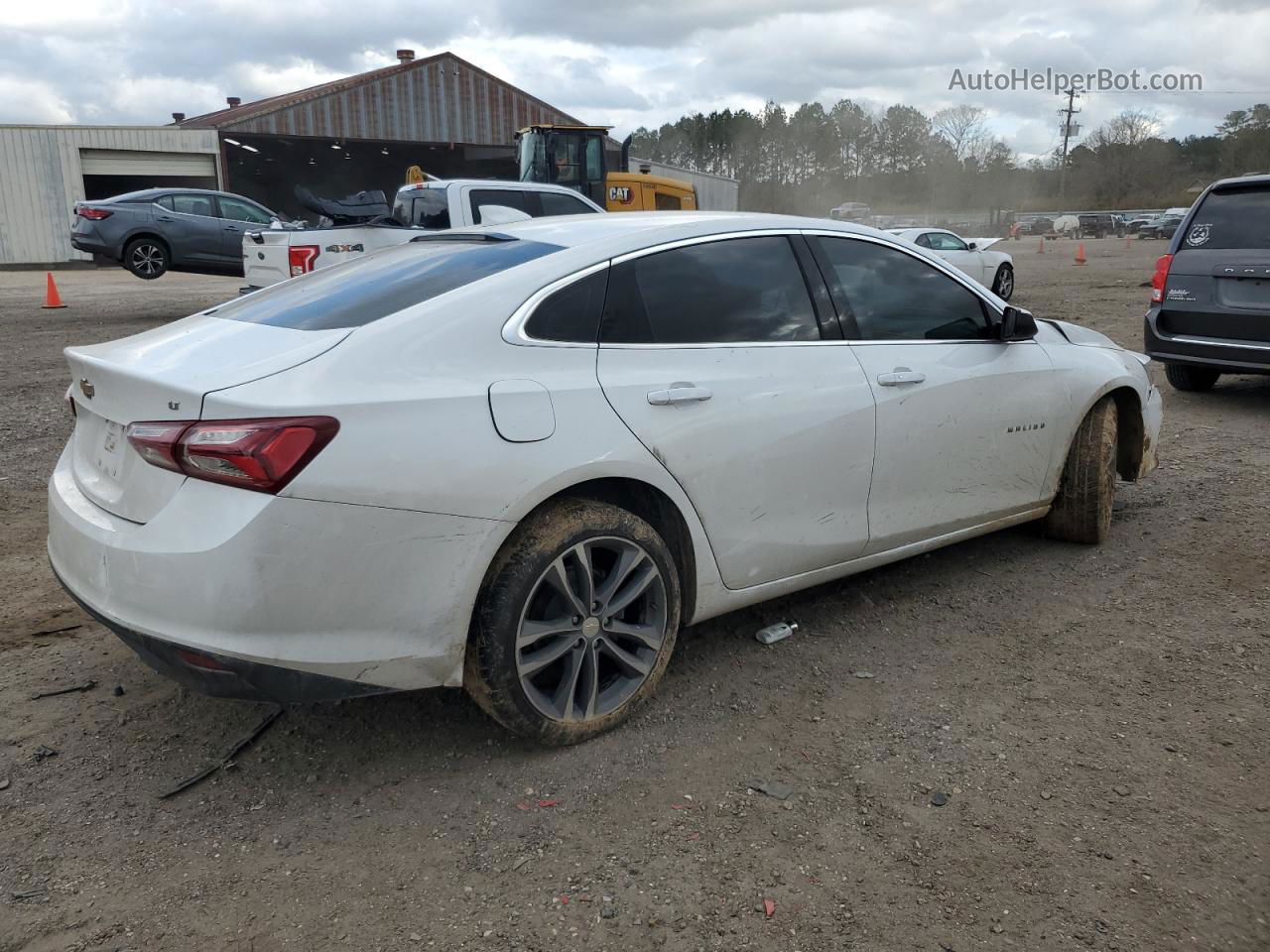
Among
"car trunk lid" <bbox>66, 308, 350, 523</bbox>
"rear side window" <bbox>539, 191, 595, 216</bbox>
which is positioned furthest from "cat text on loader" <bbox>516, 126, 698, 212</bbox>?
"car trunk lid" <bbox>66, 308, 350, 523</bbox>

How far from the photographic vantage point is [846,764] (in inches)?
118

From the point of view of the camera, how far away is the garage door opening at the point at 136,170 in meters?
32.7

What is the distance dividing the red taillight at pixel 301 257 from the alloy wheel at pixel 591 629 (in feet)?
30.5

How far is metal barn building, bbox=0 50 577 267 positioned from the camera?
31781 mm

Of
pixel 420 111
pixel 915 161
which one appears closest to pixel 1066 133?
pixel 915 161

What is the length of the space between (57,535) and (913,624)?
3055 mm

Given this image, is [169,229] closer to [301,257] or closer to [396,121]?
[301,257]

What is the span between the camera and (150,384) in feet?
8.79

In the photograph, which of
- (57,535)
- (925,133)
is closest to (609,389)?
(57,535)

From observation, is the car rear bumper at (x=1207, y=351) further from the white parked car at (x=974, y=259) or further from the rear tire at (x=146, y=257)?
the rear tire at (x=146, y=257)

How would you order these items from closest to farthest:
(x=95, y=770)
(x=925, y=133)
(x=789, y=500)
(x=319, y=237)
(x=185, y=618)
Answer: (x=185, y=618) < (x=95, y=770) < (x=789, y=500) < (x=319, y=237) < (x=925, y=133)

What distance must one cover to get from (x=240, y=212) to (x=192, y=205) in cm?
74

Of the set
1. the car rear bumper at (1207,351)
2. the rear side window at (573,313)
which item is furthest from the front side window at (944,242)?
the rear side window at (573,313)

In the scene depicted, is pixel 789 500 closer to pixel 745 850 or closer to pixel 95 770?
pixel 745 850
